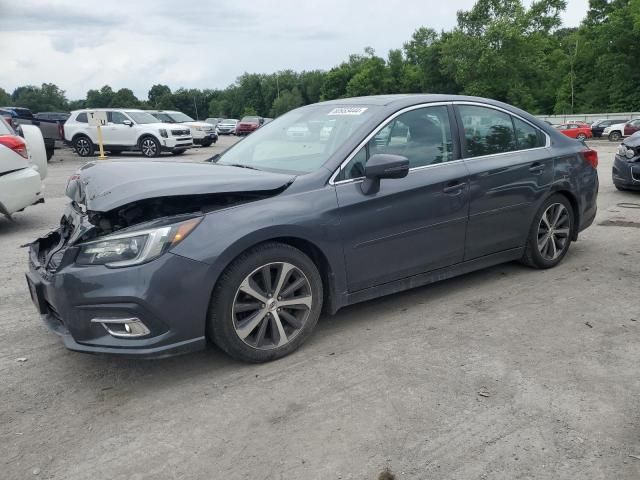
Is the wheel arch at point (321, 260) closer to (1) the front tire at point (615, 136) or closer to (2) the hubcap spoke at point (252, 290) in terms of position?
(2) the hubcap spoke at point (252, 290)

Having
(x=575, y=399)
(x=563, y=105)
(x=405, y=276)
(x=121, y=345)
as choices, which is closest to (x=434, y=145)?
Result: (x=405, y=276)

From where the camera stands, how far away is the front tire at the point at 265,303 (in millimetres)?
3314

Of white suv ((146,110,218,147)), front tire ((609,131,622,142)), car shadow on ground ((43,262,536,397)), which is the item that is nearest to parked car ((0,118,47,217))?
car shadow on ground ((43,262,536,397))

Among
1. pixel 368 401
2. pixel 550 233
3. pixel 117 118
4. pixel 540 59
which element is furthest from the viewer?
pixel 540 59

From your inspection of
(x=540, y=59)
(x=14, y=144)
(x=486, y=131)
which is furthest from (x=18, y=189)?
(x=540, y=59)

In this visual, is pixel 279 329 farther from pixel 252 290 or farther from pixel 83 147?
pixel 83 147

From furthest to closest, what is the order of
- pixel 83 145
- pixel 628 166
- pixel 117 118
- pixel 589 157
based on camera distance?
1. pixel 83 145
2. pixel 117 118
3. pixel 628 166
4. pixel 589 157

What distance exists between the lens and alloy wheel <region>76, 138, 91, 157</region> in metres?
22.2

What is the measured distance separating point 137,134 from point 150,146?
0.60 meters

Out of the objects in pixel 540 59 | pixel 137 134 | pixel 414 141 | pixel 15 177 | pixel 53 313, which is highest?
pixel 540 59

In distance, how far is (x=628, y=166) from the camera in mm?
9367

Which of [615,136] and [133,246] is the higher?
[133,246]

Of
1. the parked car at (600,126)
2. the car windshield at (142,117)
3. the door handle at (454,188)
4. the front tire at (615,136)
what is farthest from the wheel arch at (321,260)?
the parked car at (600,126)

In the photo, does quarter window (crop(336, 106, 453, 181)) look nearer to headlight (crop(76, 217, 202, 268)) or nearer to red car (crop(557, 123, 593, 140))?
headlight (crop(76, 217, 202, 268))
